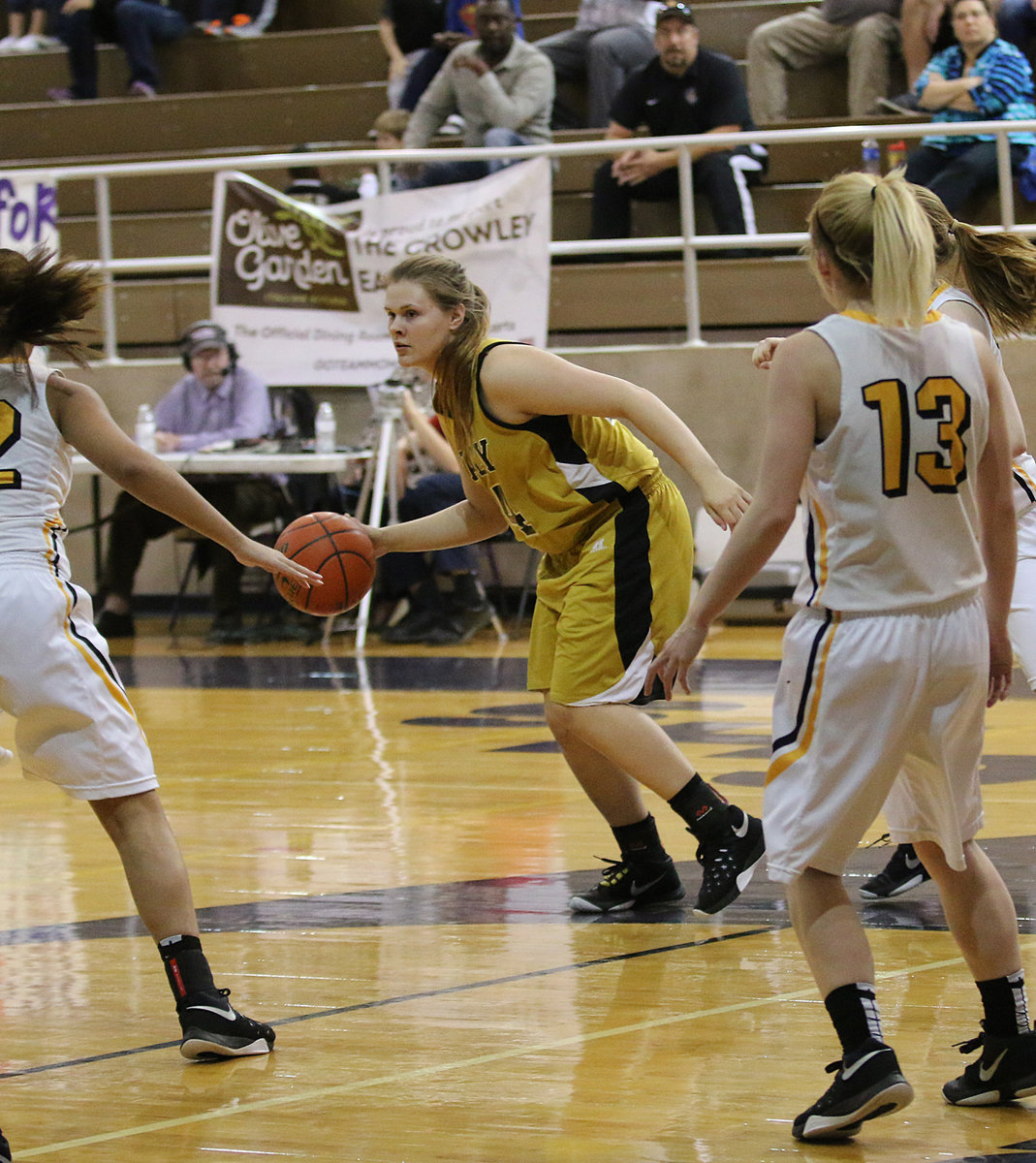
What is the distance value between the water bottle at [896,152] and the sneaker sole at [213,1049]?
26.6ft

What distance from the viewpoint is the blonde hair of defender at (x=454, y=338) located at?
4172mm

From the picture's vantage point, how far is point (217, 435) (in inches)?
406

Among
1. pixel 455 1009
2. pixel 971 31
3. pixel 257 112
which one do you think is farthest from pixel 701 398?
pixel 455 1009

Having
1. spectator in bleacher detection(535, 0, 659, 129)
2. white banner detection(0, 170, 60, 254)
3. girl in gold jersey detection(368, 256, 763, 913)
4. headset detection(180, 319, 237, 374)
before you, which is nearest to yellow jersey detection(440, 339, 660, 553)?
girl in gold jersey detection(368, 256, 763, 913)

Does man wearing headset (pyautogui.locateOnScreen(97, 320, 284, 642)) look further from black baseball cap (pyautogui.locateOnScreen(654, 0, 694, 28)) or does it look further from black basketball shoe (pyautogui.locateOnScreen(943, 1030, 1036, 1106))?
black basketball shoe (pyautogui.locateOnScreen(943, 1030, 1036, 1106))

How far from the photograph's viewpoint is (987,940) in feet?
9.49

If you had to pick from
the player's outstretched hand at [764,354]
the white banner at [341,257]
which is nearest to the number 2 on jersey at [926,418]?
the player's outstretched hand at [764,354]

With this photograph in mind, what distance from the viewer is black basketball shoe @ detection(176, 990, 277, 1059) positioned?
129 inches

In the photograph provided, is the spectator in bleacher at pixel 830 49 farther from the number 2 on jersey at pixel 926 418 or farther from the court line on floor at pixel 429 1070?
the number 2 on jersey at pixel 926 418

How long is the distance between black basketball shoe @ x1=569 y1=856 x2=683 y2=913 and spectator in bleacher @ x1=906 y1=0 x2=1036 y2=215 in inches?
259

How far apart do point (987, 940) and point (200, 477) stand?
8008mm

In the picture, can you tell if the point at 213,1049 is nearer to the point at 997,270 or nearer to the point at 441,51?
the point at 997,270

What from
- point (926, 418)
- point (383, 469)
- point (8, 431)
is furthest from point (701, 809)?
point (383, 469)

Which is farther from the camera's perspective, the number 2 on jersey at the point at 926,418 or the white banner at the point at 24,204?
the white banner at the point at 24,204
